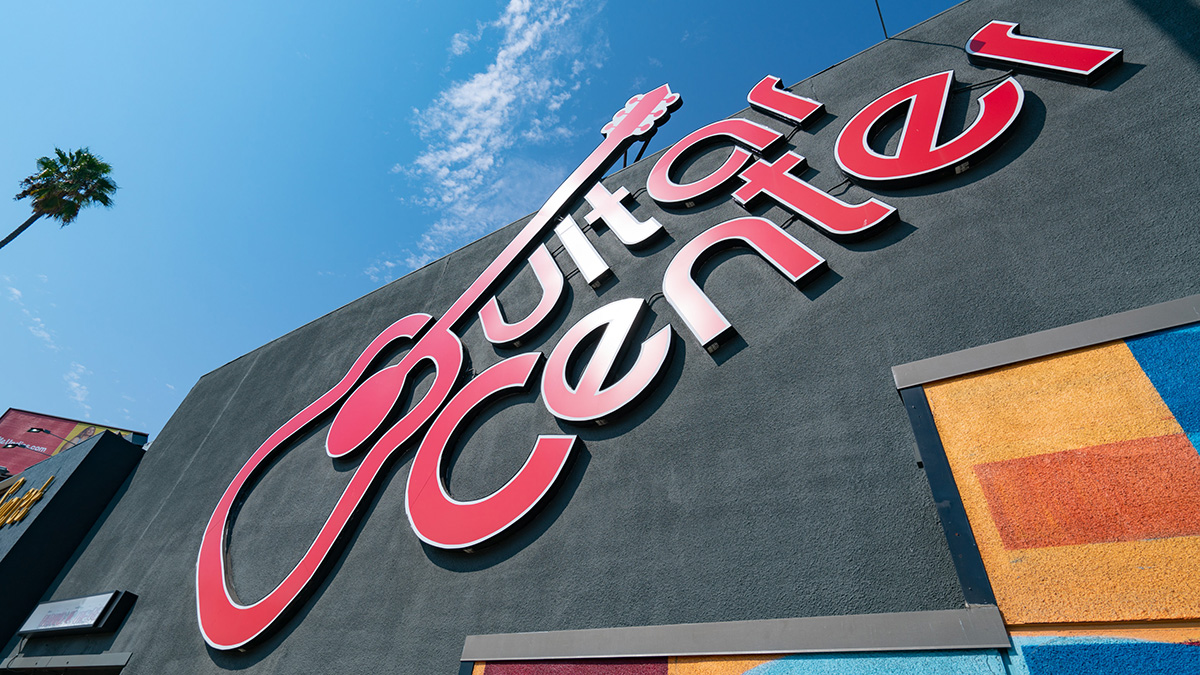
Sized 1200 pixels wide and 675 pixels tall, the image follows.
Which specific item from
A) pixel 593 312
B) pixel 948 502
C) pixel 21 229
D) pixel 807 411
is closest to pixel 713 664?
pixel 948 502

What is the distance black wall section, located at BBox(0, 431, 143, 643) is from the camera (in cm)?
995

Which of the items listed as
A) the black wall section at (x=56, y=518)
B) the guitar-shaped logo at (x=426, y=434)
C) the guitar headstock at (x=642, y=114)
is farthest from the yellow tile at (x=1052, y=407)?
the black wall section at (x=56, y=518)

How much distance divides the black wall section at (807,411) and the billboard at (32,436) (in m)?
28.8

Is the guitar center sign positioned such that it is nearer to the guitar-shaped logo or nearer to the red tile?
the guitar-shaped logo

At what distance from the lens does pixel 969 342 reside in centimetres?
432

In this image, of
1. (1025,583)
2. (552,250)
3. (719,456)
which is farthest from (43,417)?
(1025,583)

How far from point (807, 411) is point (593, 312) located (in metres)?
2.78

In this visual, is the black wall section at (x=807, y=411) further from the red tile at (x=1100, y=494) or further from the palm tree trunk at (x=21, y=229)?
the palm tree trunk at (x=21, y=229)

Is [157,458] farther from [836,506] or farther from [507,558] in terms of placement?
[836,506]

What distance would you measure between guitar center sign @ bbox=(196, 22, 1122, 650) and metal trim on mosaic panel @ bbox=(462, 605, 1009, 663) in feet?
4.02

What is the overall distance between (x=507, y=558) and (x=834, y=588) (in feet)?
9.40

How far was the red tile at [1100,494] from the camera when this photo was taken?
2.96 metres

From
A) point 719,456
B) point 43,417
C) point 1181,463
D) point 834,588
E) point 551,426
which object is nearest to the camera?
point 1181,463

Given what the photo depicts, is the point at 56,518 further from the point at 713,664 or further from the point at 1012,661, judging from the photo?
the point at 1012,661
